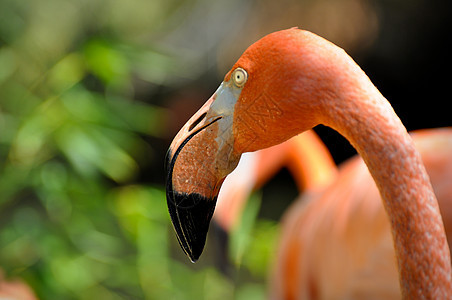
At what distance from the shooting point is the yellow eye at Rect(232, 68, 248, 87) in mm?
953

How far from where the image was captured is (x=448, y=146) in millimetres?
1651

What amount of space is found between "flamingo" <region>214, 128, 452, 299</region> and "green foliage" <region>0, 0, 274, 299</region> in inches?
24.0

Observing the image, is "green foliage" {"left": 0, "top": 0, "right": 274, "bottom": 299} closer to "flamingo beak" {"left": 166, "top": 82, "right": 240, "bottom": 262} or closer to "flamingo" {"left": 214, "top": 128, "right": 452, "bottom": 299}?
"flamingo" {"left": 214, "top": 128, "right": 452, "bottom": 299}

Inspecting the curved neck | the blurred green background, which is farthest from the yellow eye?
the blurred green background

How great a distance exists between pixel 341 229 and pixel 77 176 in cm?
134

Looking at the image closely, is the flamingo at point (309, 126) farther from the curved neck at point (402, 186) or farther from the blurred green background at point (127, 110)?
the blurred green background at point (127, 110)

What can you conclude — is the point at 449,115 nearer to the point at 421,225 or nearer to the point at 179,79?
the point at 179,79

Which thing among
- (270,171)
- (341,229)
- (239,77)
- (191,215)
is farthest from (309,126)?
(270,171)

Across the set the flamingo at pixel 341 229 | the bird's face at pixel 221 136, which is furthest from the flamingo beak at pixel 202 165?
the flamingo at pixel 341 229

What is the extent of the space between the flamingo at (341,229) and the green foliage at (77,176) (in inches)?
24.0

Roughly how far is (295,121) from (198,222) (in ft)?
0.81

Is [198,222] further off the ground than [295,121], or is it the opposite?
[295,121]

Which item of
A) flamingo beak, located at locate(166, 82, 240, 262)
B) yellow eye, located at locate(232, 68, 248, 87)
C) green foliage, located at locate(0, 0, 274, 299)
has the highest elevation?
yellow eye, located at locate(232, 68, 248, 87)

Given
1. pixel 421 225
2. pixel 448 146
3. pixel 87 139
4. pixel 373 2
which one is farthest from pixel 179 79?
pixel 421 225
